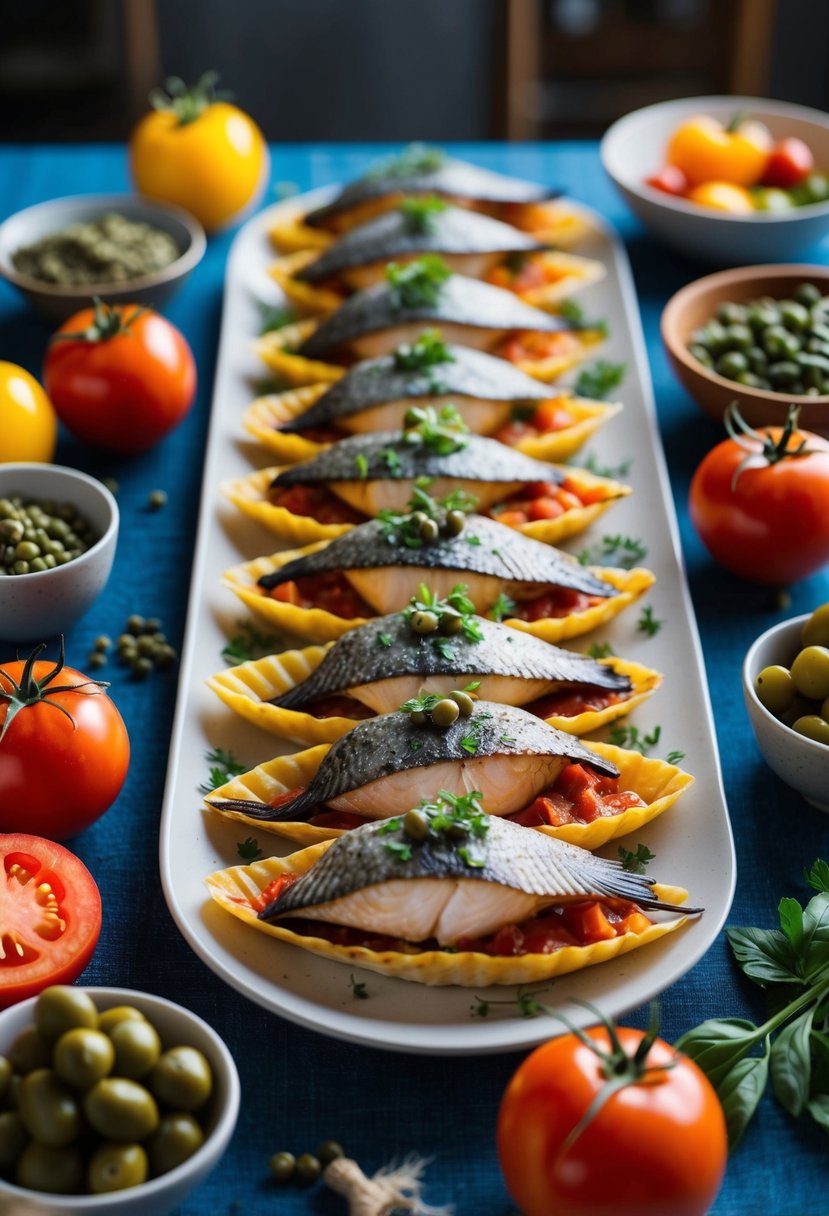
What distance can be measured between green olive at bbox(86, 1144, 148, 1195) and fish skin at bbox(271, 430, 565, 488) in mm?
2138

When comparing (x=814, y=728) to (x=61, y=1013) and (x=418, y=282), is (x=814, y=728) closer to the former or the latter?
(x=61, y=1013)

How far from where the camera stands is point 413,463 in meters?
3.98

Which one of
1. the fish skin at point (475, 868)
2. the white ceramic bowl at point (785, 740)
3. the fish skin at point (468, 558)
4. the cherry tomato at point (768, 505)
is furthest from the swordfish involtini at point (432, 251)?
the fish skin at point (475, 868)

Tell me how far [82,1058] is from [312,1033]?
26.8 inches

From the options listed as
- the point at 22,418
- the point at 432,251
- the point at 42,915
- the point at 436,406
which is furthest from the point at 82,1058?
the point at 432,251

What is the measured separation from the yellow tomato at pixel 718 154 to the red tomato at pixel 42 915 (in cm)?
413

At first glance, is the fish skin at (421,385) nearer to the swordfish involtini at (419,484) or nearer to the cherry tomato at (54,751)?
the swordfish involtini at (419,484)

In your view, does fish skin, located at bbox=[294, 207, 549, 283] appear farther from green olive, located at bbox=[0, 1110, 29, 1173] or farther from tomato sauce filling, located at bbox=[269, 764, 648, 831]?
green olive, located at bbox=[0, 1110, 29, 1173]

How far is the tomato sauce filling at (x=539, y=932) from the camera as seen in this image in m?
2.84

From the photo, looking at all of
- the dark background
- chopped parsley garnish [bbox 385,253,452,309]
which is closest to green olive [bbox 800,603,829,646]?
chopped parsley garnish [bbox 385,253,452,309]

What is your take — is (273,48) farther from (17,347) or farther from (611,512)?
(611,512)

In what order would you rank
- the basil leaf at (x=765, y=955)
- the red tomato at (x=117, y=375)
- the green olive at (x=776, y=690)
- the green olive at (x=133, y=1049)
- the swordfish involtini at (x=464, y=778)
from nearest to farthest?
the green olive at (x=133, y=1049) → the basil leaf at (x=765, y=955) → the swordfish involtini at (x=464, y=778) → the green olive at (x=776, y=690) → the red tomato at (x=117, y=375)

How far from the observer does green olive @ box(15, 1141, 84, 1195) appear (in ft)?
7.50

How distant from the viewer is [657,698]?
3561 millimetres
